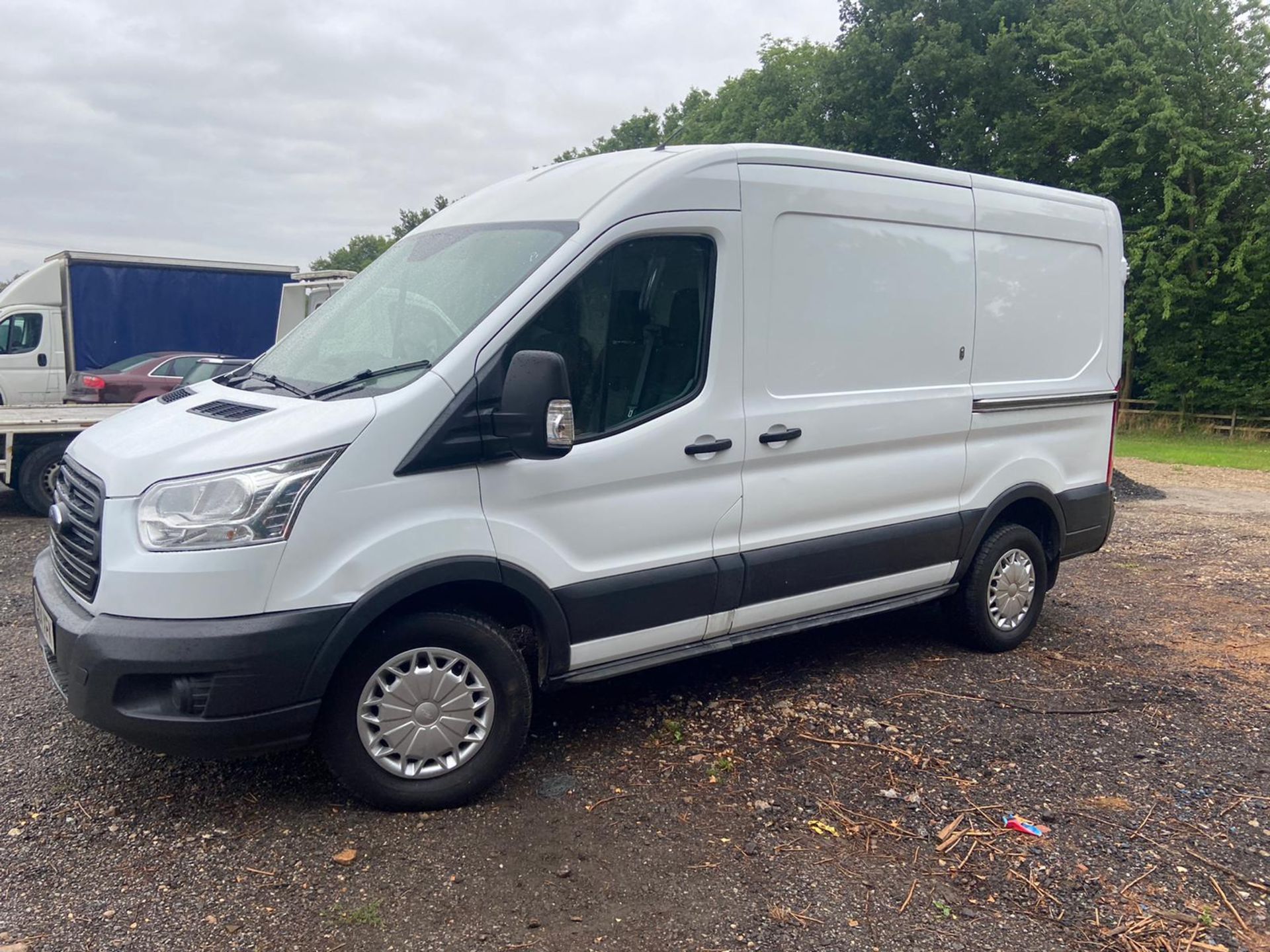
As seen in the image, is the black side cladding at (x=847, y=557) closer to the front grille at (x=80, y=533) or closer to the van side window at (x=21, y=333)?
the front grille at (x=80, y=533)

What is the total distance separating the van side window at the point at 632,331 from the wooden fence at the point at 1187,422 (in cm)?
2606

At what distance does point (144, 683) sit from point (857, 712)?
2.99 m

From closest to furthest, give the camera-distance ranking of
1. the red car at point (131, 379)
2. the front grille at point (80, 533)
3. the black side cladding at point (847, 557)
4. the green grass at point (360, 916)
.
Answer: the green grass at point (360, 916), the front grille at point (80, 533), the black side cladding at point (847, 557), the red car at point (131, 379)

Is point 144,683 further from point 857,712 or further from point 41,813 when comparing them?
point 857,712

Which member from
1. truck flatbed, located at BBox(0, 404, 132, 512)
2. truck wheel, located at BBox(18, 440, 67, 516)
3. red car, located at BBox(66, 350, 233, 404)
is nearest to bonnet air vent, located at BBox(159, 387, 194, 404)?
truck flatbed, located at BBox(0, 404, 132, 512)

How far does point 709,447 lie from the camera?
409 cm

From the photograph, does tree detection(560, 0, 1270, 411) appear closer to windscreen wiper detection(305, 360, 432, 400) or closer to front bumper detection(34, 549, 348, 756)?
windscreen wiper detection(305, 360, 432, 400)

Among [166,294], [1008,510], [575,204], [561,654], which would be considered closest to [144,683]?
[561,654]

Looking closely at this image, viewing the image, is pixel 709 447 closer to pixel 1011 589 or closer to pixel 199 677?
pixel 199 677

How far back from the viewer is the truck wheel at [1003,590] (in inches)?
215

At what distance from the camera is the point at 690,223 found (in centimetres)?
407

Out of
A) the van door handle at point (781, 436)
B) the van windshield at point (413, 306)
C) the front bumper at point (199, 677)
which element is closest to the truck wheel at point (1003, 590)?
the van door handle at point (781, 436)

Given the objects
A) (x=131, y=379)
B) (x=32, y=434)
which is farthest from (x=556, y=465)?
(x=131, y=379)

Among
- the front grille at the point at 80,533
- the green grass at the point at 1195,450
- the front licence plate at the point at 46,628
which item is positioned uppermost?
the front grille at the point at 80,533
